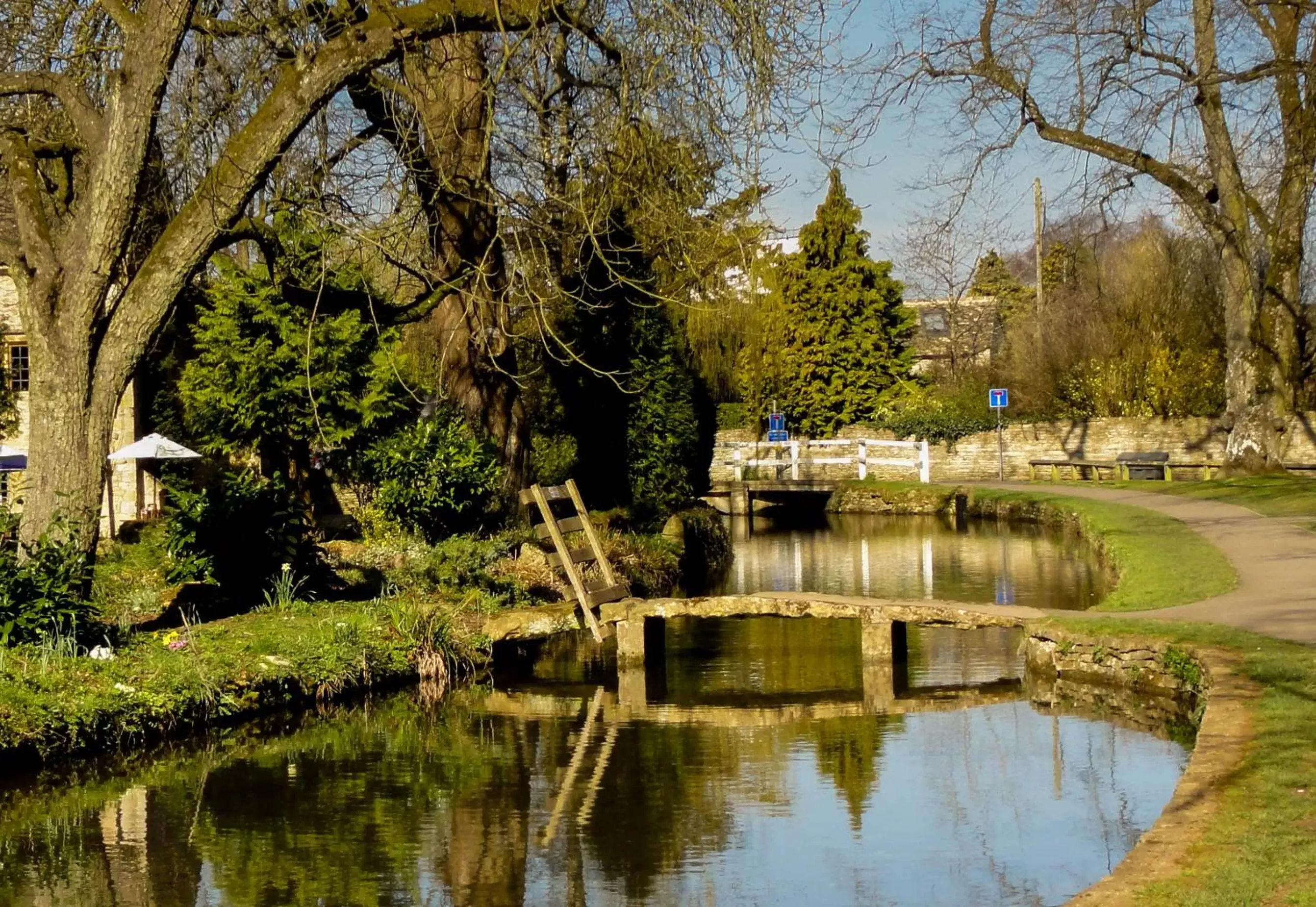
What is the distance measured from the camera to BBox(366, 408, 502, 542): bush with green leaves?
62.7 ft

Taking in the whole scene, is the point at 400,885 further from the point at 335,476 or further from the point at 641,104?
the point at 335,476

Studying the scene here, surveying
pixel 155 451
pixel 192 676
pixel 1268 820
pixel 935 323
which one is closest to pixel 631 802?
pixel 1268 820

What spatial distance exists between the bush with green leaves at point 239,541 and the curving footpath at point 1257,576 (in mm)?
7917

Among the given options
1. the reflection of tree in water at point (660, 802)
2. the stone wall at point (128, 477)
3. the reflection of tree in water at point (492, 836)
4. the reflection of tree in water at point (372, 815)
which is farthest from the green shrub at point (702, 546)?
the reflection of tree in water at point (492, 836)

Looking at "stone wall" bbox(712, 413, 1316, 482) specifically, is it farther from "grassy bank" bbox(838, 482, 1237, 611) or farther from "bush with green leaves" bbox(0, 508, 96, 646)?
"bush with green leaves" bbox(0, 508, 96, 646)

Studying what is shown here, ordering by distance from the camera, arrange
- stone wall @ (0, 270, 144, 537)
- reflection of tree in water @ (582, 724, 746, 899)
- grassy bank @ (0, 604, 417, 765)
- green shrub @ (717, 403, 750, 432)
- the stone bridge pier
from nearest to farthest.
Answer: reflection of tree in water @ (582, 724, 746, 899), grassy bank @ (0, 604, 417, 765), the stone bridge pier, stone wall @ (0, 270, 144, 537), green shrub @ (717, 403, 750, 432)

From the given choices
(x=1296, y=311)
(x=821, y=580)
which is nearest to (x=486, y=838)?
(x=821, y=580)

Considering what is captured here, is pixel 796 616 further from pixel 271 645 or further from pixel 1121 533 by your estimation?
pixel 1121 533

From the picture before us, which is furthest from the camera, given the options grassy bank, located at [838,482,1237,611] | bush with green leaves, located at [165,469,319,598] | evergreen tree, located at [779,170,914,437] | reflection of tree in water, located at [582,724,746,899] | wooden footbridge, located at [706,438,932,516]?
evergreen tree, located at [779,170,914,437]

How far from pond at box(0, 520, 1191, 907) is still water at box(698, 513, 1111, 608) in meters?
5.02

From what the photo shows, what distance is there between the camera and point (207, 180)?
1183 centimetres

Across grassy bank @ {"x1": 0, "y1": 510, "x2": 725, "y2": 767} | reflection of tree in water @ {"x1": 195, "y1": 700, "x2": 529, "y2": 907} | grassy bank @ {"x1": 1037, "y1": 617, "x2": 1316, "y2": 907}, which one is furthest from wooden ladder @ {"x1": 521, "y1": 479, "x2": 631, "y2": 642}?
grassy bank @ {"x1": 1037, "y1": 617, "x2": 1316, "y2": 907}

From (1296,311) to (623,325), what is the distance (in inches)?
568

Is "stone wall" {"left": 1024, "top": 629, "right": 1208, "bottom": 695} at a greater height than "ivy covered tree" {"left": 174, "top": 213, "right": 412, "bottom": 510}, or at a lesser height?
lesser
